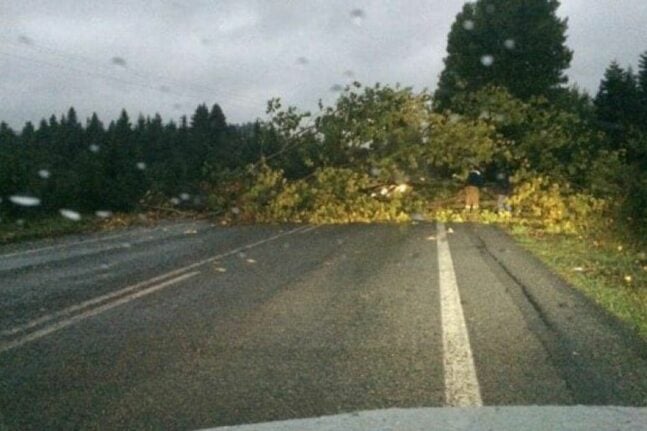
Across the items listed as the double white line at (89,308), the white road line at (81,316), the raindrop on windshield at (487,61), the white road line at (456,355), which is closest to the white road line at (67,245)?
the double white line at (89,308)

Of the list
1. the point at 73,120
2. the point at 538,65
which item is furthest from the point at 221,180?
the point at 73,120

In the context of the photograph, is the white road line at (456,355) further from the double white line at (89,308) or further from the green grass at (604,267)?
the double white line at (89,308)

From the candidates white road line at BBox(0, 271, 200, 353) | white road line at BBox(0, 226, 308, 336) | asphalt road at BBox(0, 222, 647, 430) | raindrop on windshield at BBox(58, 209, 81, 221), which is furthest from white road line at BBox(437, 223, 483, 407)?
raindrop on windshield at BBox(58, 209, 81, 221)

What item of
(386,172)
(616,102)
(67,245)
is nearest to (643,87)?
(616,102)

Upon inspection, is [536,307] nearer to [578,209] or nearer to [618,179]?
[618,179]

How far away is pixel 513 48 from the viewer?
5031cm

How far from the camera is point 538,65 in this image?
166ft

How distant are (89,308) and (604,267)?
7.94 m

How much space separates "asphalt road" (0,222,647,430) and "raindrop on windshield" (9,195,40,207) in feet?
53.9

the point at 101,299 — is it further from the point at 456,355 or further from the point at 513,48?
the point at 513,48

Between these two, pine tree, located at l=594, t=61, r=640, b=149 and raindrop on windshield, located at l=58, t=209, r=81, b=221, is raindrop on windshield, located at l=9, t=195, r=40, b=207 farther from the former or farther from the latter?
pine tree, located at l=594, t=61, r=640, b=149

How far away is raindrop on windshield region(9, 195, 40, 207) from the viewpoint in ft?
96.5

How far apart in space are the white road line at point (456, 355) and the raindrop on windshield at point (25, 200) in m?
21.7

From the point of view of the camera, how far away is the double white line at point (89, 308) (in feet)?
25.5
